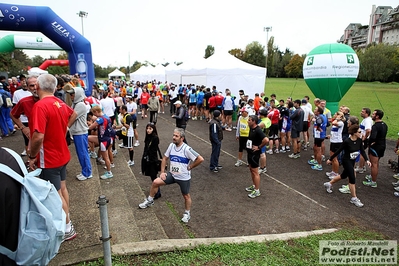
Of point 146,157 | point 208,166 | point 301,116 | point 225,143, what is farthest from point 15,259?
point 225,143

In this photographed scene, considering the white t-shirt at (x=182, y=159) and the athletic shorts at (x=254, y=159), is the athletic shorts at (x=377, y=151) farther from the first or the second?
the white t-shirt at (x=182, y=159)

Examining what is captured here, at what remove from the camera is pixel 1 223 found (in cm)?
150

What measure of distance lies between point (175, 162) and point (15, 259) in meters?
2.77

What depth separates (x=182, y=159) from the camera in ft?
13.9

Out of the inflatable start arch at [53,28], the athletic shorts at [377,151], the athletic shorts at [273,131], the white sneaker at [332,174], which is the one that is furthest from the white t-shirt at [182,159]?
the inflatable start arch at [53,28]

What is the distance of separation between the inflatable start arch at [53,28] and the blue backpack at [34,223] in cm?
827

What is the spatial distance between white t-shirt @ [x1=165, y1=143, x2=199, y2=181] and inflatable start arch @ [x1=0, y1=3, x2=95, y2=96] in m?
7.24

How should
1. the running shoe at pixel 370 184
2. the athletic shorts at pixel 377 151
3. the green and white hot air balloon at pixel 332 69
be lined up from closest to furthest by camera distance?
1. the athletic shorts at pixel 377 151
2. the running shoe at pixel 370 184
3. the green and white hot air balloon at pixel 332 69

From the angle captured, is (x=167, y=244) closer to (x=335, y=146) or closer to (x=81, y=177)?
(x=81, y=177)

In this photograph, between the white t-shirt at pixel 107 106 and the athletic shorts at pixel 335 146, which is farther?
the white t-shirt at pixel 107 106

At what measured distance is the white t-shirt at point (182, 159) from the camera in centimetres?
419

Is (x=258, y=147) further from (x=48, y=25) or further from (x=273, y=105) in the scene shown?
(x=48, y=25)

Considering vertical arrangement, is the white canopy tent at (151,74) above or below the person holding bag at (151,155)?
above

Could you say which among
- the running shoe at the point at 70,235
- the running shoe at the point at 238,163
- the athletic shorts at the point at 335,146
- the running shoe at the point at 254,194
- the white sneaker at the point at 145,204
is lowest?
the running shoe at the point at 254,194
